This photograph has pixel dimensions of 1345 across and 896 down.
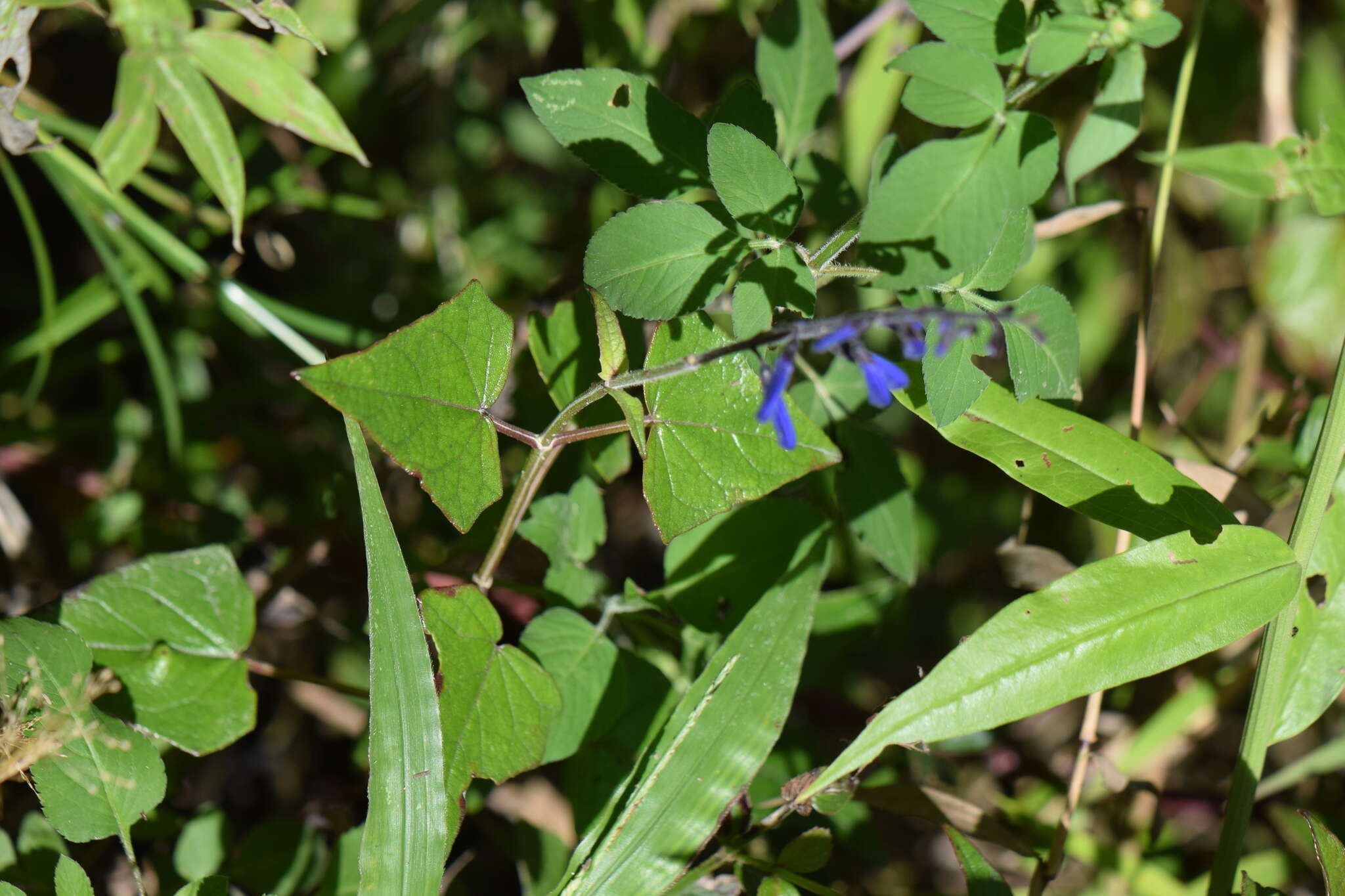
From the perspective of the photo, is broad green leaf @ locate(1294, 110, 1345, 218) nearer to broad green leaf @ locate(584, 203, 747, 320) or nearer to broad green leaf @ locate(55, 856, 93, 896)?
broad green leaf @ locate(584, 203, 747, 320)

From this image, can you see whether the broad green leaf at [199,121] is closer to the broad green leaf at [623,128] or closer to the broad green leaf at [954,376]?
the broad green leaf at [623,128]

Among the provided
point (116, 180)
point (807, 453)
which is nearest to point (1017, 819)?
point (807, 453)

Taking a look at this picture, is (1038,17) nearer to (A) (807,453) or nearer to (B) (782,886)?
(A) (807,453)

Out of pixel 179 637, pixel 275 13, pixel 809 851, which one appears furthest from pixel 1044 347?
pixel 179 637

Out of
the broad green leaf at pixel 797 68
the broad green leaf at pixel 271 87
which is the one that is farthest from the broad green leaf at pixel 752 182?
the broad green leaf at pixel 271 87

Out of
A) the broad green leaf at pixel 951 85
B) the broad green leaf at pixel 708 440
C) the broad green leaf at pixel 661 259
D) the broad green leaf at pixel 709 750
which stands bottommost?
the broad green leaf at pixel 709 750
